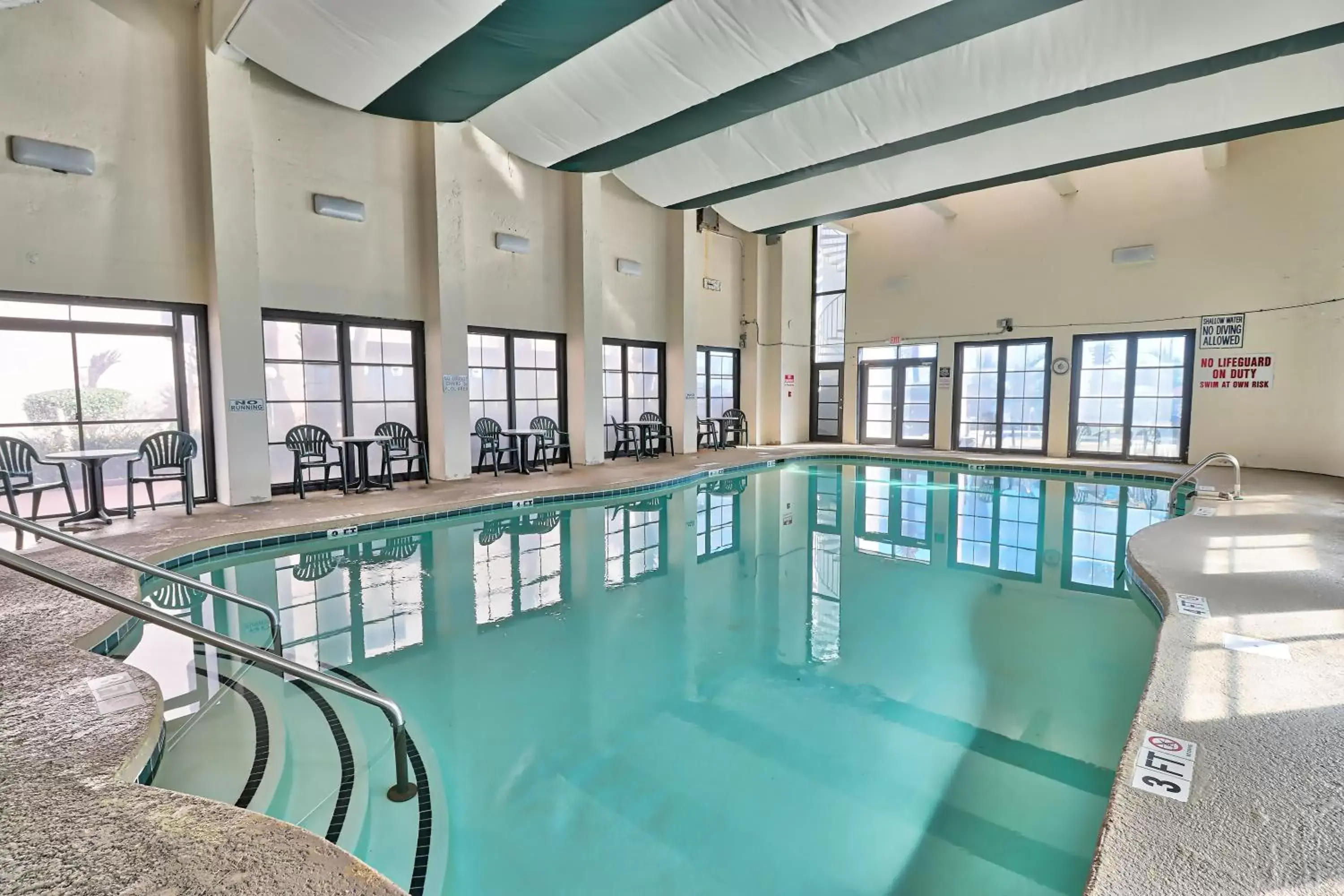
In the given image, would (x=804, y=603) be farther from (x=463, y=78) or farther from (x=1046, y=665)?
(x=463, y=78)

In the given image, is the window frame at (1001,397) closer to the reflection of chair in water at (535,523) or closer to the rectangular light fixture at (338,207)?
the reflection of chair in water at (535,523)

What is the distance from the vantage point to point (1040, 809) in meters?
2.09

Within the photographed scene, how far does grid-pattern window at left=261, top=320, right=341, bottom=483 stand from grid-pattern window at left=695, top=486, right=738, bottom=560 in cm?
409

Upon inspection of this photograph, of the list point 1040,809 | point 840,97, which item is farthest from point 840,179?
point 1040,809

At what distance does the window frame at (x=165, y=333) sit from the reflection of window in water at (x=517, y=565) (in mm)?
2765

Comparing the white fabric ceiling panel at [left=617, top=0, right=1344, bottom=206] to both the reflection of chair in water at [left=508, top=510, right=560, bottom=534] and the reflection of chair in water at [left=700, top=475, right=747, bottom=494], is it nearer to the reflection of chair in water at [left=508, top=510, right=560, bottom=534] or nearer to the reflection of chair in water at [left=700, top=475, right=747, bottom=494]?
→ the reflection of chair in water at [left=700, top=475, right=747, bottom=494]

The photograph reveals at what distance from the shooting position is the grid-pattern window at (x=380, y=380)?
7172 millimetres

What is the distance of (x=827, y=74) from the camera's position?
5641 mm

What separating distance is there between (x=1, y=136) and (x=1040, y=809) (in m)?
7.68

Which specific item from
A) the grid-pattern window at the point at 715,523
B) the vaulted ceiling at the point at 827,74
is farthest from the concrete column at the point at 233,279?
the grid-pattern window at the point at 715,523

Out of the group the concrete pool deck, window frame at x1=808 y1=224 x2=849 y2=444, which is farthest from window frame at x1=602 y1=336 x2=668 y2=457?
the concrete pool deck

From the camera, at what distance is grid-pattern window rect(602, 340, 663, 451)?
392 inches

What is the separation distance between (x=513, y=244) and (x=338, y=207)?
214 centimetres

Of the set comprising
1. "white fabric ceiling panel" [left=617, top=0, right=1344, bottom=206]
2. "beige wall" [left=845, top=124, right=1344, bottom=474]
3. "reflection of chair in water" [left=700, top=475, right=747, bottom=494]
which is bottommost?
"reflection of chair in water" [left=700, top=475, right=747, bottom=494]
